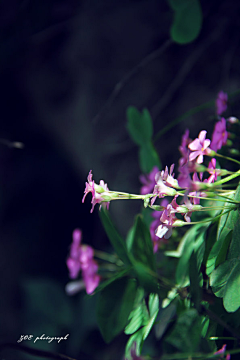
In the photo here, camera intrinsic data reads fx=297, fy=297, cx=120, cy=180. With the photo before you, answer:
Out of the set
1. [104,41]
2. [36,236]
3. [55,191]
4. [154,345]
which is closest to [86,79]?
[104,41]

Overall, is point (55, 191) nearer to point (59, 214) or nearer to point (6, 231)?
point (59, 214)

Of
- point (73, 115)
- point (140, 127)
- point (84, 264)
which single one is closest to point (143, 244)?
point (84, 264)

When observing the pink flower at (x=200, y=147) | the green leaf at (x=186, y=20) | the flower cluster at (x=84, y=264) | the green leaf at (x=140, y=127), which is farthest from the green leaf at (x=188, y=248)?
the green leaf at (x=186, y=20)

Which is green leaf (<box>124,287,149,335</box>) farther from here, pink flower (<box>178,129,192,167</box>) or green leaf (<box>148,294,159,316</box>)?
pink flower (<box>178,129,192,167</box>)

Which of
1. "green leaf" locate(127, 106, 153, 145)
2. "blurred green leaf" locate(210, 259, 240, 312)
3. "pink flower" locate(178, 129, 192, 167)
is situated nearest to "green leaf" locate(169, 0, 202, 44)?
"green leaf" locate(127, 106, 153, 145)

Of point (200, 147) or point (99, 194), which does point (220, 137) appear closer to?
point (200, 147)

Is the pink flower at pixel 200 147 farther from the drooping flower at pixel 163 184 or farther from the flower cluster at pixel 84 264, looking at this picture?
the flower cluster at pixel 84 264
